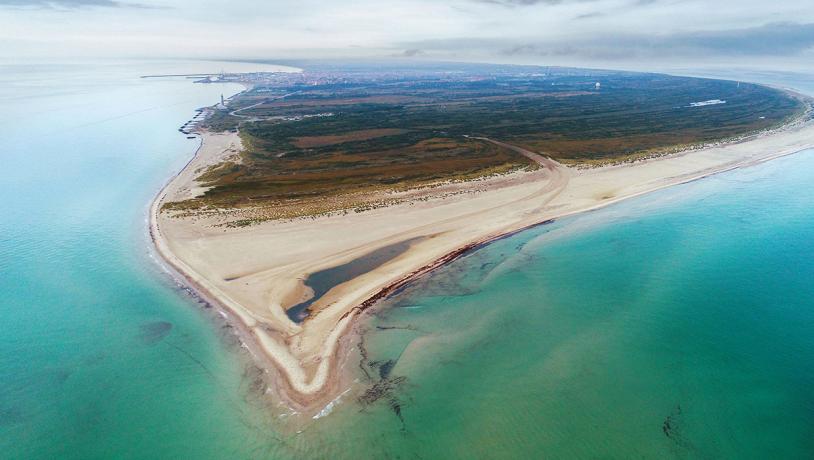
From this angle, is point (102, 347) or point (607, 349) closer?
point (607, 349)

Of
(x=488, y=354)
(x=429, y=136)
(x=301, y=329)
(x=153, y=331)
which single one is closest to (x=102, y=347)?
(x=153, y=331)

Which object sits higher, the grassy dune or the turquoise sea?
the grassy dune

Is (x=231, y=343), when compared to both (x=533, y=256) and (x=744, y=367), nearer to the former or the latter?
(x=533, y=256)

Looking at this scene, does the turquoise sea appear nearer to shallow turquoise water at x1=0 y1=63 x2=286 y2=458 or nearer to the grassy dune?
shallow turquoise water at x1=0 y1=63 x2=286 y2=458

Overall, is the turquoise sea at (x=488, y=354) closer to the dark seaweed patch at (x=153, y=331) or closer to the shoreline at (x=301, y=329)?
the dark seaweed patch at (x=153, y=331)

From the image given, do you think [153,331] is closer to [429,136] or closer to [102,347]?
[102,347]

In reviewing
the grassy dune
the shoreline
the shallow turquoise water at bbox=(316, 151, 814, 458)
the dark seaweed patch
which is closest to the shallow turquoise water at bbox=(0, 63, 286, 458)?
the dark seaweed patch

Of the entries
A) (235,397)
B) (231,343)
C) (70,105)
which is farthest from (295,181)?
(70,105)

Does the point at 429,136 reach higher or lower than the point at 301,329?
higher
